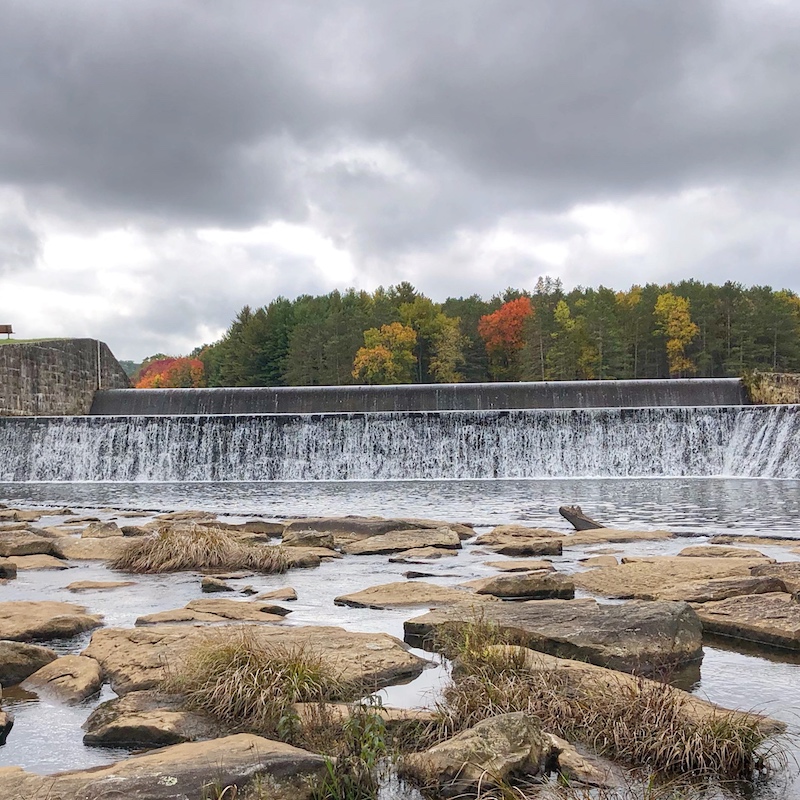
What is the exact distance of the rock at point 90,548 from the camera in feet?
36.3

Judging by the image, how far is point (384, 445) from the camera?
31078mm

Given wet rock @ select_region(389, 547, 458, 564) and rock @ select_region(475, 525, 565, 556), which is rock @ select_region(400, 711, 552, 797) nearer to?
wet rock @ select_region(389, 547, 458, 564)

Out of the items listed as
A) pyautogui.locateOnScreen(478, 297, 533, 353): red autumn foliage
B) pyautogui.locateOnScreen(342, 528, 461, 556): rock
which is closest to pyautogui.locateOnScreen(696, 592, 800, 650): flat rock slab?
pyautogui.locateOnScreen(342, 528, 461, 556): rock

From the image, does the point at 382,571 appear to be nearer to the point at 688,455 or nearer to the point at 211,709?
the point at 211,709

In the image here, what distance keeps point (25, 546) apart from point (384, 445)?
66.2 feet

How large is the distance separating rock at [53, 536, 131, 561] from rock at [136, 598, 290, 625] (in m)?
3.59

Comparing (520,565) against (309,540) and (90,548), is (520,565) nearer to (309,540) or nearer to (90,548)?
(309,540)

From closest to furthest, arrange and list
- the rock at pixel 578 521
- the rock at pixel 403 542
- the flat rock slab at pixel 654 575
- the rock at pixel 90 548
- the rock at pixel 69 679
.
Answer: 1. the rock at pixel 69 679
2. the flat rock slab at pixel 654 575
3. the rock at pixel 90 548
4. the rock at pixel 403 542
5. the rock at pixel 578 521

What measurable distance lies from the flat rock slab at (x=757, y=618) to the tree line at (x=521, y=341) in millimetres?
64120

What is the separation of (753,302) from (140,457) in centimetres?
5858

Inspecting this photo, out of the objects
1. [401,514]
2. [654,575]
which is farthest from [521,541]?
[401,514]

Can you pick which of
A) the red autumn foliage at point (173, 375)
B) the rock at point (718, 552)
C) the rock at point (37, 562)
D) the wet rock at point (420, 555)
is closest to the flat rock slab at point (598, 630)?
the wet rock at point (420, 555)

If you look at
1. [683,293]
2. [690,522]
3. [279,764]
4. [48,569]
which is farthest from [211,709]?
[683,293]

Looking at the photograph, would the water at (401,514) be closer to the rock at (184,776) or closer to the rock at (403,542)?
the rock at (403,542)
